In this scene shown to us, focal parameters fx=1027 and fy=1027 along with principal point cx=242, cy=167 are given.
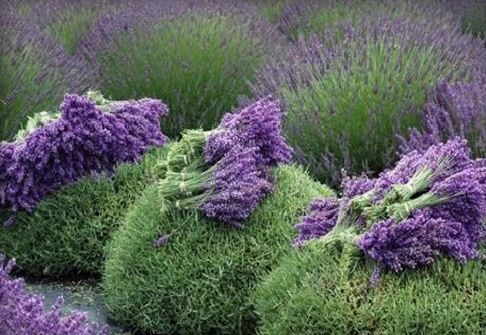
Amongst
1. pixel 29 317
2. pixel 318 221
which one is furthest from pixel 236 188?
pixel 29 317

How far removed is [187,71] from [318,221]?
3.30 meters

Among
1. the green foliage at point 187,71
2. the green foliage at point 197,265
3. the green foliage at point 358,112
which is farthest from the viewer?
the green foliage at point 187,71

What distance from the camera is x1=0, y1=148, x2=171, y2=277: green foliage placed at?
5262 millimetres

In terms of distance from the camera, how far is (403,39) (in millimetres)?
6344

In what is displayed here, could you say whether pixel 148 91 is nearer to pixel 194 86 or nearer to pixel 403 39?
pixel 194 86

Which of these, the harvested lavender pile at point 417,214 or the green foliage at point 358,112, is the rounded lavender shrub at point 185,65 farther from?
the harvested lavender pile at point 417,214

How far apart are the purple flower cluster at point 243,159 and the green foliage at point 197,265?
7 cm

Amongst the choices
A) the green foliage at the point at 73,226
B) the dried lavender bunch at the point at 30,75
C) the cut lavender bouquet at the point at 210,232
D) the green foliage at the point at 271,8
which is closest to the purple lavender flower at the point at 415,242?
the cut lavender bouquet at the point at 210,232

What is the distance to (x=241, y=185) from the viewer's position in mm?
4500

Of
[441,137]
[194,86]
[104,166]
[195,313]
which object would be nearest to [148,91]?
[194,86]

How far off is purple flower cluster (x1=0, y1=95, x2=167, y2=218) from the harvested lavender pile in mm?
1611

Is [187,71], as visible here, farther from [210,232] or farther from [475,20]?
[475,20]

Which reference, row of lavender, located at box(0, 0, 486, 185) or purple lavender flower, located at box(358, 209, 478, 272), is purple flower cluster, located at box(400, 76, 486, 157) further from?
purple lavender flower, located at box(358, 209, 478, 272)

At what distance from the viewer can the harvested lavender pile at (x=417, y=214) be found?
373 centimetres
